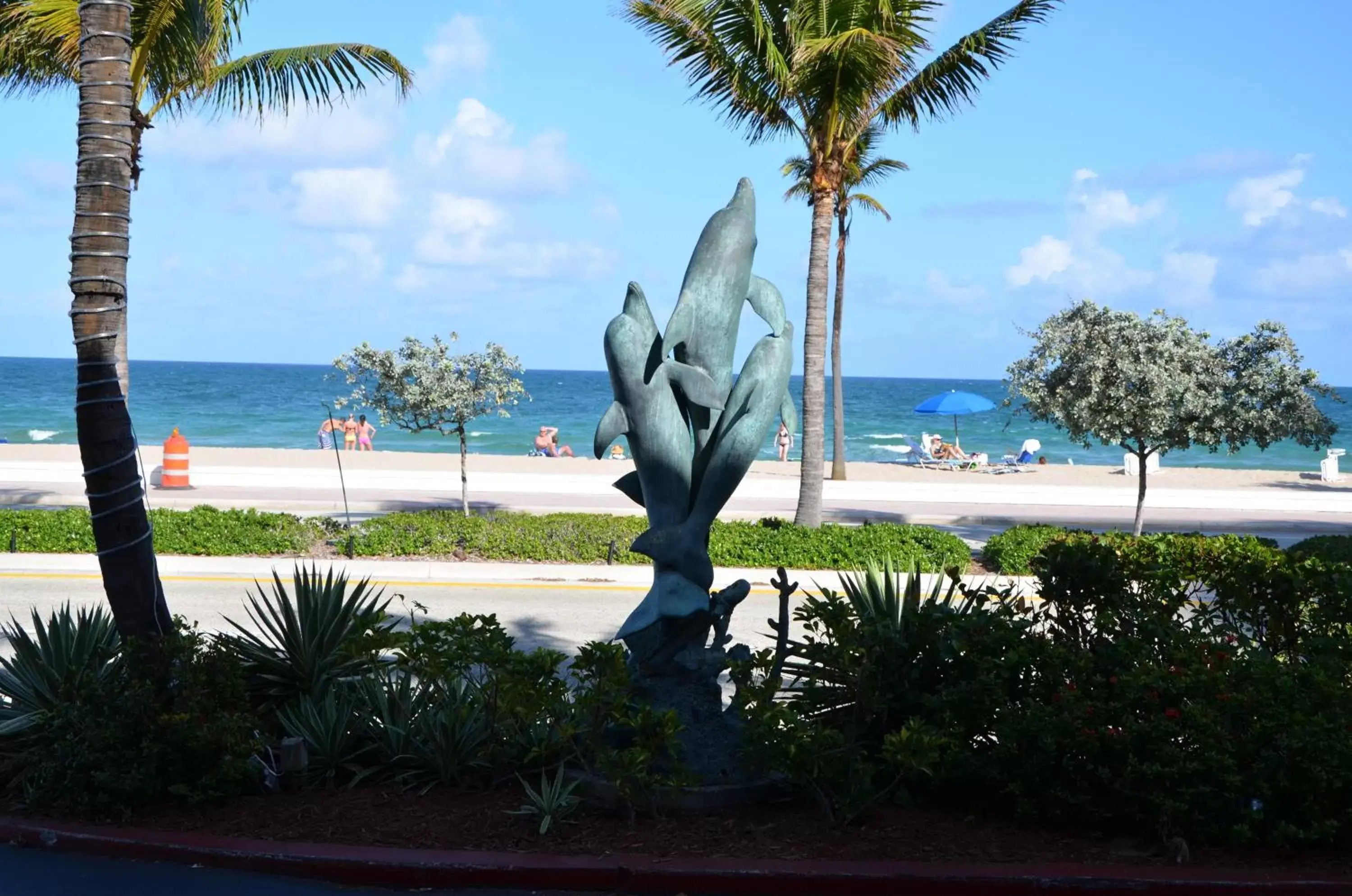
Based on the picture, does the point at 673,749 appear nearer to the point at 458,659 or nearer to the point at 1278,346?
the point at 458,659

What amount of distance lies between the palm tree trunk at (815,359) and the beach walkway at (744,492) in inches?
240

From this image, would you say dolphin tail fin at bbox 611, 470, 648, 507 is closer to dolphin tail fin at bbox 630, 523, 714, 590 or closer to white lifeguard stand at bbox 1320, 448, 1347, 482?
dolphin tail fin at bbox 630, 523, 714, 590

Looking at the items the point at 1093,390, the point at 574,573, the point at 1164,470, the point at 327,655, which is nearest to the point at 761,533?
the point at 574,573

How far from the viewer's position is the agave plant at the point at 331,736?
6.00m

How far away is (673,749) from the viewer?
17.9 feet

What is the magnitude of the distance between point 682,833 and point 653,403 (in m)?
2.16

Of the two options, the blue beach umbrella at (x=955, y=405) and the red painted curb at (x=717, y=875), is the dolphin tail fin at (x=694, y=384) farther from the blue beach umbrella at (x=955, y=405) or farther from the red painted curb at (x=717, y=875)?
the blue beach umbrella at (x=955, y=405)

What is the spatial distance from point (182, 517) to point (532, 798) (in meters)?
11.1

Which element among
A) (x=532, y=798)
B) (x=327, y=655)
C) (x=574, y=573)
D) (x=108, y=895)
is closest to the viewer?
(x=108, y=895)

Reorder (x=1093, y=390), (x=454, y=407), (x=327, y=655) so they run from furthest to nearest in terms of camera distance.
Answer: (x=454, y=407), (x=1093, y=390), (x=327, y=655)

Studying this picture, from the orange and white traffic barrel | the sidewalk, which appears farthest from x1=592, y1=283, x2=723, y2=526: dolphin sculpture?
the orange and white traffic barrel

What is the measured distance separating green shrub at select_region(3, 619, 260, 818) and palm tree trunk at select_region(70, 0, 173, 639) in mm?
284

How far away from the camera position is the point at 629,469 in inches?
1328

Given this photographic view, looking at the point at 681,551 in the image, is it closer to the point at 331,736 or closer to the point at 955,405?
the point at 331,736
